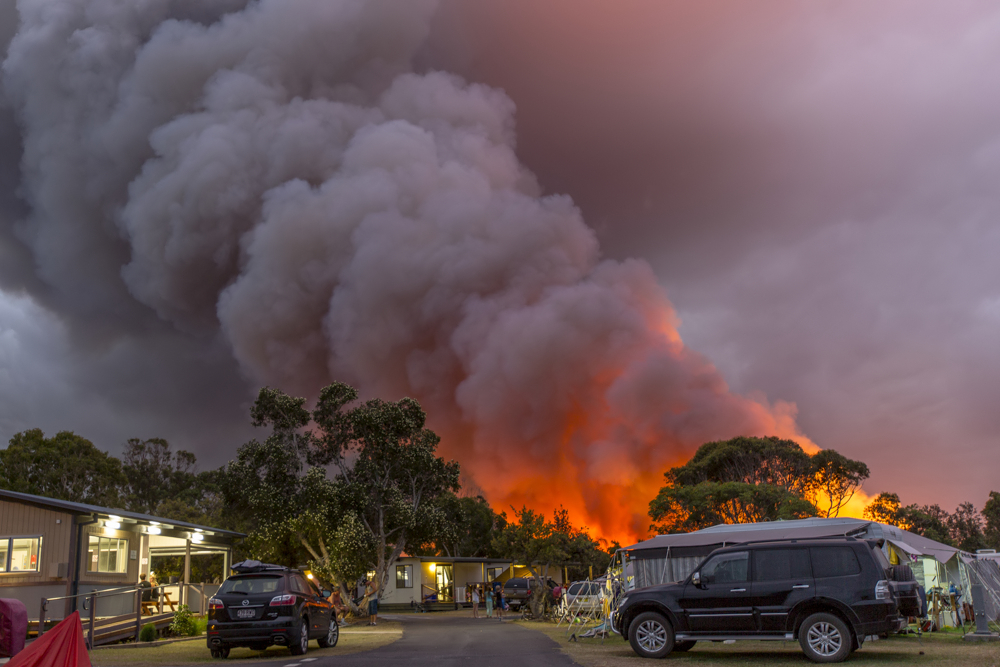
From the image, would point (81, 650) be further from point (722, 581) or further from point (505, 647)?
point (505, 647)

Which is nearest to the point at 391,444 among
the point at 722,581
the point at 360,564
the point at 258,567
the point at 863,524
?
the point at 360,564

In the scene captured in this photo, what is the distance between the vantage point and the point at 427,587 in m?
47.9

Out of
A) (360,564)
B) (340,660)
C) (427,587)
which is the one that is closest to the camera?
(340,660)

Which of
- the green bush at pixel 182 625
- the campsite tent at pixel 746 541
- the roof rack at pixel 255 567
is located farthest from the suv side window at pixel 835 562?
the green bush at pixel 182 625

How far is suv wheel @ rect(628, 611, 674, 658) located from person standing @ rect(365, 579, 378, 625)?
19381 millimetres

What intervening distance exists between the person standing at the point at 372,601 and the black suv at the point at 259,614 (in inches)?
631

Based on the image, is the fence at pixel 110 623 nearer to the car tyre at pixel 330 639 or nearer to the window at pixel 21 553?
the window at pixel 21 553

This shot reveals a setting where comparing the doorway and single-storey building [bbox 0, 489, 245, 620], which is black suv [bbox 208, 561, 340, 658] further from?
the doorway

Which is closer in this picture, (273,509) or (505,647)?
(505,647)

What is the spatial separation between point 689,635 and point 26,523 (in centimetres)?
1623

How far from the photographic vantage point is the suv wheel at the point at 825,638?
36.2 ft

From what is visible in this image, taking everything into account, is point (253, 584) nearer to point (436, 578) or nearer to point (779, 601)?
point (779, 601)

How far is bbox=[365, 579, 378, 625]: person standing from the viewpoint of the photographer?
3067 centimetres

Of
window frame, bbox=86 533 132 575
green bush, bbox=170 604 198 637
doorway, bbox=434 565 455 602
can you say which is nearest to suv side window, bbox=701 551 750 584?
green bush, bbox=170 604 198 637
